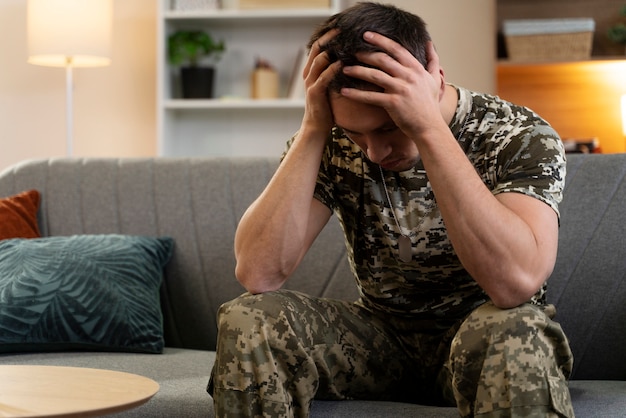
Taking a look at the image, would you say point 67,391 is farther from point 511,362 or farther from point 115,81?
point 115,81

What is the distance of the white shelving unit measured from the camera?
391 centimetres

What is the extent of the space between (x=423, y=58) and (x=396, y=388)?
1.90ft

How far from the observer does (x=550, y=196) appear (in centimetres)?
139

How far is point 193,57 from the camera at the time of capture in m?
3.85

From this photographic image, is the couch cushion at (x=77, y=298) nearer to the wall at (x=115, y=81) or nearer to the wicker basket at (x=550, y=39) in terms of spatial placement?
the wall at (x=115, y=81)

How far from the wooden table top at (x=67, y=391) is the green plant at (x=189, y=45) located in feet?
8.13

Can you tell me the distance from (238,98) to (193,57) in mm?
254

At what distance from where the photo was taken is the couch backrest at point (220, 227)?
1963 mm

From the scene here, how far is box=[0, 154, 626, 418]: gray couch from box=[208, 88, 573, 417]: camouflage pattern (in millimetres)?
106

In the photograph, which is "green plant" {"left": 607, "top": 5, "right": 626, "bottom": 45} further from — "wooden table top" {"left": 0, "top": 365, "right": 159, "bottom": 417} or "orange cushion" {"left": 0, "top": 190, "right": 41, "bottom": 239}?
"wooden table top" {"left": 0, "top": 365, "right": 159, "bottom": 417}

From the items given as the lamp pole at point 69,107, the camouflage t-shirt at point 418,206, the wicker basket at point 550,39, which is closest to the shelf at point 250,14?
the lamp pole at point 69,107

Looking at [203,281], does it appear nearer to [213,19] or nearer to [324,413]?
[324,413]

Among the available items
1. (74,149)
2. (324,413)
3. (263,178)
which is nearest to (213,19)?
(74,149)

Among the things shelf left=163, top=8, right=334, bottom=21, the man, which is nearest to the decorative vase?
shelf left=163, top=8, right=334, bottom=21
